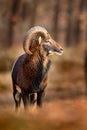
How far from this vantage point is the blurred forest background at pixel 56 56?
4.71 metres

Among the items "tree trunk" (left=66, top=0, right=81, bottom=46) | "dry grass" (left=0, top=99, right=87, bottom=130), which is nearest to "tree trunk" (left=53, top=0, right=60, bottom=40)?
"tree trunk" (left=66, top=0, right=81, bottom=46)

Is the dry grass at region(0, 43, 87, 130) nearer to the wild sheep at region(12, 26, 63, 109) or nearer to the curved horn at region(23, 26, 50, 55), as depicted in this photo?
the wild sheep at region(12, 26, 63, 109)

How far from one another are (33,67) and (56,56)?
203cm

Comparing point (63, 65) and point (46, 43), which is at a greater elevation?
point (46, 43)

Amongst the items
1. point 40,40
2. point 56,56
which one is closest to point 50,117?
point 56,56

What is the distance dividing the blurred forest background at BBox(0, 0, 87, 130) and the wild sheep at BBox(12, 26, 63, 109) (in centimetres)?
61

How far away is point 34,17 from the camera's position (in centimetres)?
537

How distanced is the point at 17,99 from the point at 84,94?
273cm

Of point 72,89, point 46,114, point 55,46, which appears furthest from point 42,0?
point 55,46

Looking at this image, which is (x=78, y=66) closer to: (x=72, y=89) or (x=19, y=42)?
(x=72, y=89)

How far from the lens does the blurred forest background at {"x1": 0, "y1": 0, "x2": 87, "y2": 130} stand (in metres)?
4.71

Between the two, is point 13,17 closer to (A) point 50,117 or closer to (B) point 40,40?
(A) point 50,117

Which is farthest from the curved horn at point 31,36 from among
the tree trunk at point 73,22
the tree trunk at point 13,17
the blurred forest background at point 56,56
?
the tree trunk at point 73,22

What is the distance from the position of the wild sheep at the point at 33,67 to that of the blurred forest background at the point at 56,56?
24.1 inches
